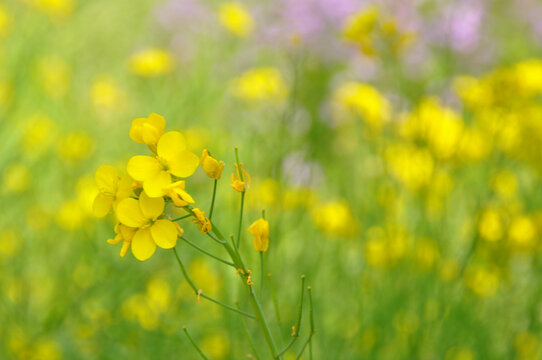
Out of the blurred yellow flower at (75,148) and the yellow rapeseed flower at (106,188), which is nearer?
the yellow rapeseed flower at (106,188)

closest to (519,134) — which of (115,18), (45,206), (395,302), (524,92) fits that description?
(524,92)

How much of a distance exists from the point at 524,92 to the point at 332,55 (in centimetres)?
203

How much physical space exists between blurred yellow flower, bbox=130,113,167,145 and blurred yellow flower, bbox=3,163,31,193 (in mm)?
1374

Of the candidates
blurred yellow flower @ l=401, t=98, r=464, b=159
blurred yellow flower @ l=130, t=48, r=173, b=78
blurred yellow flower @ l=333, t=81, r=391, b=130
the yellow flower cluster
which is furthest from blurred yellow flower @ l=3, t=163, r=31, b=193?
the yellow flower cluster

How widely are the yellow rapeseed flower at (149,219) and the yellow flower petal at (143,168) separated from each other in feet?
0.07

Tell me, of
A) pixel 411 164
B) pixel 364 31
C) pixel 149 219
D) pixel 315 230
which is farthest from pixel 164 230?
pixel 315 230

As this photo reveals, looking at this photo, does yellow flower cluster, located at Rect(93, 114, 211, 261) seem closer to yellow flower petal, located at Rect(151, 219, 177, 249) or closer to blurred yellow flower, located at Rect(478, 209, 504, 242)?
yellow flower petal, located at Rect(151, 219, 177, 249)

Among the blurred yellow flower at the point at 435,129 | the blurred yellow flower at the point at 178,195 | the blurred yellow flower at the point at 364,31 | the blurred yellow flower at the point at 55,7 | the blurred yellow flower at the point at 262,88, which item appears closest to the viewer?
the blurred yellow flower at the point at 178,195

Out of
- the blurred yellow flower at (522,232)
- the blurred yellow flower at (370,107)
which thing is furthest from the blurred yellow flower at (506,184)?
the blurred yellow flower at (370,107)

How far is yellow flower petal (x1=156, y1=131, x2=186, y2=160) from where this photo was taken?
67 centimetres

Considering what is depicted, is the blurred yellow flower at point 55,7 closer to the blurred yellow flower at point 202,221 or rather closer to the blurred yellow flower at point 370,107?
the blurred yellow flower at point 370,107

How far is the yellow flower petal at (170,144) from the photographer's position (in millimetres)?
666

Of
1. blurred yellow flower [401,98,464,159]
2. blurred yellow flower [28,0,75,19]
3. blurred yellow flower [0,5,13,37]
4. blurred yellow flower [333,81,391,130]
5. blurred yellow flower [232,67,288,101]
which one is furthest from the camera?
blurred yellow flower [0,5,13,37]

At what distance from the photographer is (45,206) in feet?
7.40
